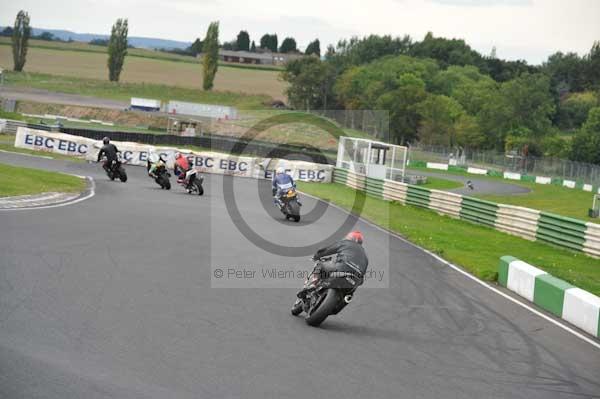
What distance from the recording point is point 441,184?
61375 millimetres

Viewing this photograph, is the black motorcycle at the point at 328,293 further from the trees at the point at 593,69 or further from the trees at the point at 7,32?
the trees at the point at 593,69

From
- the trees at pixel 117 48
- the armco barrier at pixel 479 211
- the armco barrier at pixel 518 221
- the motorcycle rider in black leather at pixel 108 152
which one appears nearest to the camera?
the armco barrier at pixel 518 221

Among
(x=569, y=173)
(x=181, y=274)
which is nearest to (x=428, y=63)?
(x=569, y=173)

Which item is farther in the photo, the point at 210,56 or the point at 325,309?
the point at 210,56

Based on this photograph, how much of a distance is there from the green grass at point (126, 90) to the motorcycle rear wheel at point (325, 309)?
10269 cm

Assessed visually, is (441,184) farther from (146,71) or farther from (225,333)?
(146,71)

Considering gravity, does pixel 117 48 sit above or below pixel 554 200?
above

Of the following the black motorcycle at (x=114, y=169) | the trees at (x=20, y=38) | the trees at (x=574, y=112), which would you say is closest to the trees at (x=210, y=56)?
the trees at (x=20, y=38)

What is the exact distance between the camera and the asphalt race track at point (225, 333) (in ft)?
25.5

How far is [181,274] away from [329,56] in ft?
576

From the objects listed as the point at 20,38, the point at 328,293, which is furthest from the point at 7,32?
the point at 328,293

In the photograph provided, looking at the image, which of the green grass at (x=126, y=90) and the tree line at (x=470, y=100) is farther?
the green grass at (x=126, y=90)

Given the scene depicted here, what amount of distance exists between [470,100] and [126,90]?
54.2 meters

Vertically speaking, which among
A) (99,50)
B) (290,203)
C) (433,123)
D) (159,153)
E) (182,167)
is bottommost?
(290,203)
